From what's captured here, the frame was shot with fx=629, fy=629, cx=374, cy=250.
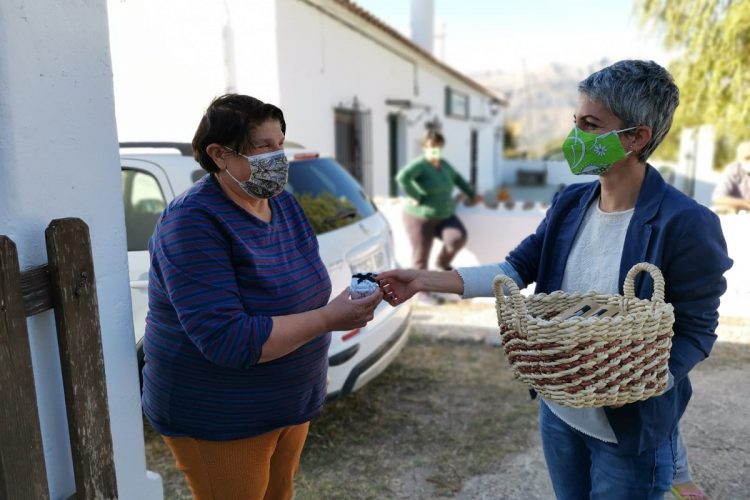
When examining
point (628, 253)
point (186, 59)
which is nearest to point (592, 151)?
point (628, 253)

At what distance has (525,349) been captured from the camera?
1619mm

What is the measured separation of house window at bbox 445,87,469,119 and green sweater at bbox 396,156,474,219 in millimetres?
9642

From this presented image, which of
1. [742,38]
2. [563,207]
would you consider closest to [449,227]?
[742,38]

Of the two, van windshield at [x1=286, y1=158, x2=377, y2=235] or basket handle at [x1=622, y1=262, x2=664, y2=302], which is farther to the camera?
van windshield at [x1=286, y1=158, x2=377, y2=235]

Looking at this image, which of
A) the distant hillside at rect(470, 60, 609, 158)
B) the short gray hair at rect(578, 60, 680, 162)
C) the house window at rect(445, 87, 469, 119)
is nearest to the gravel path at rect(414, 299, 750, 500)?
the short gray hair at rect(578, 60, 680, 162)

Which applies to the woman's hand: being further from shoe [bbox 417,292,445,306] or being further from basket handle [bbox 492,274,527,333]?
shoe [bbox 417,292,445,306]

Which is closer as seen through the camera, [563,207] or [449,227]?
[563,207]

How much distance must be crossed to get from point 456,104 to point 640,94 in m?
16.0

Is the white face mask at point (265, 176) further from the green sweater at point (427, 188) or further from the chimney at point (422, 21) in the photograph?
the chimney at point (422, 21)

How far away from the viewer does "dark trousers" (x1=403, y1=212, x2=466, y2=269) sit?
6975 mm

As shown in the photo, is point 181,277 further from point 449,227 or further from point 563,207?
point 449,227

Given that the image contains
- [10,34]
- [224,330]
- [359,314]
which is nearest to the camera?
[10,34]

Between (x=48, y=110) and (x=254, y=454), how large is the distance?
112 centimetres

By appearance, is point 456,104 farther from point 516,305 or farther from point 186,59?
point 516,305
